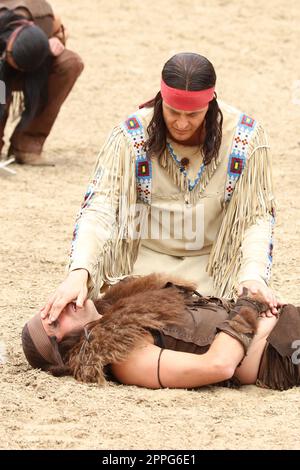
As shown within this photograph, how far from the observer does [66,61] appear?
6.93m

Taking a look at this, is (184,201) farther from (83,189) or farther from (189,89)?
(83,189)

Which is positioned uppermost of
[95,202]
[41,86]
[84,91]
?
[95,202]

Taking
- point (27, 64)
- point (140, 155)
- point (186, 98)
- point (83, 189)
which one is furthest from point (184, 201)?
point (27, 64)

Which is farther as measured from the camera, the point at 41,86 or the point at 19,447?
the point at 41,86

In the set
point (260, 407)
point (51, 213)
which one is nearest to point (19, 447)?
point (260, 407)

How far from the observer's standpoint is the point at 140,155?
379cm

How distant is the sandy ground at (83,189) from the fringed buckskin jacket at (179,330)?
0.26 ft

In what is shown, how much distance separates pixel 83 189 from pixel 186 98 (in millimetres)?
2938

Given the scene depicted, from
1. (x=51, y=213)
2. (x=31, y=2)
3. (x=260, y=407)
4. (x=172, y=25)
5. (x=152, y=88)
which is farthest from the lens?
(x=172, y=25)

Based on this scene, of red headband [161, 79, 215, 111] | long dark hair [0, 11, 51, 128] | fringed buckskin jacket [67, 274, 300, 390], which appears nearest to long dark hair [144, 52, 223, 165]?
red headband [161, 79, 215, 111]

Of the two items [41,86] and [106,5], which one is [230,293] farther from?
[106,5]

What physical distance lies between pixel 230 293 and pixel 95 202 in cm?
57

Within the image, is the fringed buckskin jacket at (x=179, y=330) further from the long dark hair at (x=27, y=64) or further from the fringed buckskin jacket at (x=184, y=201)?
the long dark hair at (x=27, y=64)

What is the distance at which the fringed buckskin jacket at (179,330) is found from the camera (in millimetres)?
3459
